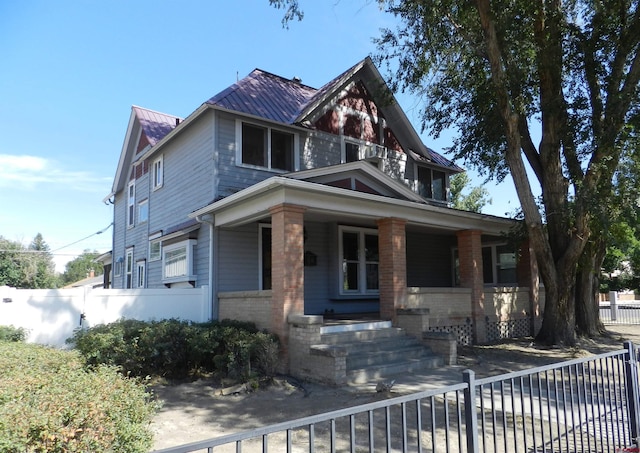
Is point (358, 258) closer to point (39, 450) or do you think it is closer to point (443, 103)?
point (443, 103)

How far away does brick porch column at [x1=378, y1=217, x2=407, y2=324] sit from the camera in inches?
455

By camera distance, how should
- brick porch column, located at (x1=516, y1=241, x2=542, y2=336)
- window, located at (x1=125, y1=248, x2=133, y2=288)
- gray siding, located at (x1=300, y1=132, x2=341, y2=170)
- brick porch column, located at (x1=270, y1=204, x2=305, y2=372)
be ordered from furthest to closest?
window, located at (x1=125, y1=248, x2=133, y2=288) → brick porch column, located at (x1=516, y1=241, x2=542, y2=336) → gray siding, located at (x1=300, y1=132, x2=341, y2=170) → brick porch column, located at (x1=270, y1=204, x2=305, y2=372)

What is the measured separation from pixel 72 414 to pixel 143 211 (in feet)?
50.6

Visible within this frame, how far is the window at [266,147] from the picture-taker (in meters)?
13.2

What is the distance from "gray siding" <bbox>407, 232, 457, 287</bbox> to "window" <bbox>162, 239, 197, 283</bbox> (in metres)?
8.13

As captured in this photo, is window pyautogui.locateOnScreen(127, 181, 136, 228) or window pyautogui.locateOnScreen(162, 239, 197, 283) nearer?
window pyautogui.locateOnScreen(162, 239, 197, 283)

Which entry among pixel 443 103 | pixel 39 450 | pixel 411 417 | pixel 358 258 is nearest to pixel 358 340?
pixel 411 417

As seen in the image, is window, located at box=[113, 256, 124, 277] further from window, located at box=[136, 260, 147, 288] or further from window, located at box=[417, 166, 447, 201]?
window, located at box=[417, 166, 447, 201]

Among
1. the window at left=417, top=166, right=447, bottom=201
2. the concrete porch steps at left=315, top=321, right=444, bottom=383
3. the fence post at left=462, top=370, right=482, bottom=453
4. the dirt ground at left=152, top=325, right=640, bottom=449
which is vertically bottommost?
the dirt ground at left=152, top=325, right=640, bottom=449

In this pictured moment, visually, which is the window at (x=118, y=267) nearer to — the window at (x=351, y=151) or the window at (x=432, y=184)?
the window at (x=351, y=151)

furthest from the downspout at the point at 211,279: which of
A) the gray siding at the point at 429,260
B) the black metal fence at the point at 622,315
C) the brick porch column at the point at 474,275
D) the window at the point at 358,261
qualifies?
the black metal fence at the point at 622,315

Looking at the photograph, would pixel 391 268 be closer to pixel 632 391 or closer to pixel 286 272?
pixel 286 272

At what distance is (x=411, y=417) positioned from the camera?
6492mm

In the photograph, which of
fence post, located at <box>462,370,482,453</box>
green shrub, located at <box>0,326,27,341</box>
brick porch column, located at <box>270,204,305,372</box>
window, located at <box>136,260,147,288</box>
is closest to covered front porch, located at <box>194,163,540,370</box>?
brick porch column, located at <box>270,204,305,372</box>
